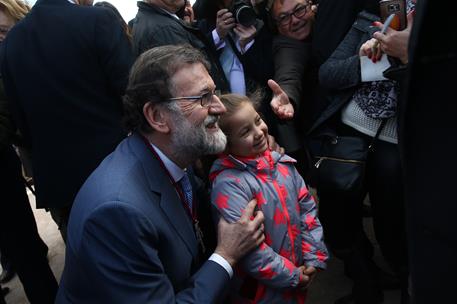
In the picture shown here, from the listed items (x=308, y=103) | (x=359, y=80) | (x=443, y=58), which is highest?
(x=443, y=58)

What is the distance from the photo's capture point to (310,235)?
174 cm

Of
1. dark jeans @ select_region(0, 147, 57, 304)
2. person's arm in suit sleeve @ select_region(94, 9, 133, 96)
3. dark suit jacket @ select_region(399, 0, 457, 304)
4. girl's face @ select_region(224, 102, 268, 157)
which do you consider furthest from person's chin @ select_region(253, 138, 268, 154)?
dark jeans @ select_region(0, 147, 57, 304)

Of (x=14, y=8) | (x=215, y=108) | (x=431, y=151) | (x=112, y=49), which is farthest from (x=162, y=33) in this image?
(x=431, y=151)

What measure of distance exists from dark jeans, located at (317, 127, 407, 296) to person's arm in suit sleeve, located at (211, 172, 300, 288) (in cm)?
51

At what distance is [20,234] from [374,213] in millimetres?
2037

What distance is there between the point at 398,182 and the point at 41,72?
1.83m

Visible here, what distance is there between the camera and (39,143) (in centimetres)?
206

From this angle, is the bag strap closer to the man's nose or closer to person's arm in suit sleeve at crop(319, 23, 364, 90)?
person's arm in suit sleeve at crop(319, 23, 364, 90)

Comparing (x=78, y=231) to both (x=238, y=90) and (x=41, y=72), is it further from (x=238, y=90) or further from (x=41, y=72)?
(x=238, y=90)

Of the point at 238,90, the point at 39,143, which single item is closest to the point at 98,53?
the point at 39,143

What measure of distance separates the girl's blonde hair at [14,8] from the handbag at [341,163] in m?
1.86

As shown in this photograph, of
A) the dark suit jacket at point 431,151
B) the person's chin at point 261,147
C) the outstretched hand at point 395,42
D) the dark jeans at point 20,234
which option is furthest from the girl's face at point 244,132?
the dark jeans at point 20,234

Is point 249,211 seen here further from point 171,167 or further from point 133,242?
point 133,242

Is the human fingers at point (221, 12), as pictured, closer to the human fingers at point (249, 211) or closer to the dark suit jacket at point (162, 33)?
the dark suit jacket at point (162, 33)
